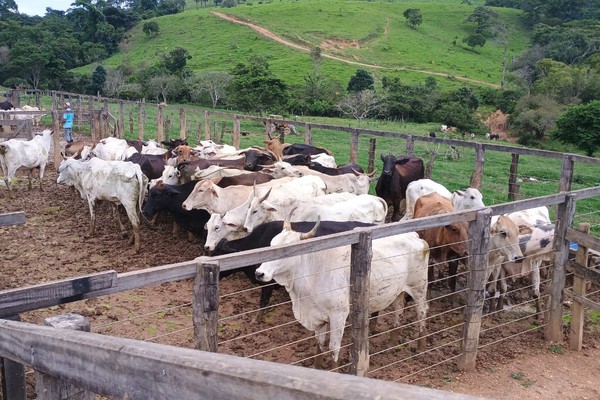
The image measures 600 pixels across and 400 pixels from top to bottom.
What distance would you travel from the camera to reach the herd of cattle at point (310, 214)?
558 cm

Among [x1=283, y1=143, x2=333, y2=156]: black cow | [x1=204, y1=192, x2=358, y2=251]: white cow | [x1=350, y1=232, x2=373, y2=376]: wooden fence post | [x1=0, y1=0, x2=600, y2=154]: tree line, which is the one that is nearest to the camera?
[x1=350, y1=232, x2=373, y2=376]: wooden fence post

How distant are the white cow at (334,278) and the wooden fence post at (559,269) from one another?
1597 mm

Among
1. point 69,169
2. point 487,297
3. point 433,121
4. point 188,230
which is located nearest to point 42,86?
point 433,121

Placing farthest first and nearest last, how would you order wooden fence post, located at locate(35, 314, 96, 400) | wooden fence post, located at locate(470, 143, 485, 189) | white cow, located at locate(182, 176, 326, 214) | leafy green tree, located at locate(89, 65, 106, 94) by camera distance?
1. leafy green tree, located at locate(89, 65, 106, 94)
2. wooden fence post, located at locate(470, 143, 485, 189)
3. white cow, located at locate(182, 176, 326, 214)
4. wooden fence post, located at locate(35, 314, 96, 400)

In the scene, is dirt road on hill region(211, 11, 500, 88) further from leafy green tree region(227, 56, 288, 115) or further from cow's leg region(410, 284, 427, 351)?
cow's leg region(410, 284, 427, 351)

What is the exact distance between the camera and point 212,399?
127 cm

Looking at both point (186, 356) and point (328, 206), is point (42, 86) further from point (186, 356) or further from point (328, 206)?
point (186, 356)

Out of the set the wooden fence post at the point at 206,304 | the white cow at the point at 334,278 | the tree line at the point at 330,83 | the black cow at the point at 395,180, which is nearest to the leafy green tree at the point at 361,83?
the tree line at the point at 330,83

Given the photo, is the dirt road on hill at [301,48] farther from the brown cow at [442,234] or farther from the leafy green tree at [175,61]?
the brown cow at [442,234]

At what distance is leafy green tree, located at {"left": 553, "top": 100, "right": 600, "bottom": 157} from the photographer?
27.0 metres

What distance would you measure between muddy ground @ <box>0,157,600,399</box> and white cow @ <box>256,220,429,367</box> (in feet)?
0.88

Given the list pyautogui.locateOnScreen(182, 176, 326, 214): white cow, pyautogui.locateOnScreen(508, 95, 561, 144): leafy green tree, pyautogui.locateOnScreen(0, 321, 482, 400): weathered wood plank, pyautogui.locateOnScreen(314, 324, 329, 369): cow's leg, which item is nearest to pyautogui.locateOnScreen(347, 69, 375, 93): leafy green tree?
pyautogui.locateOnScreen(508, 95, 561, 144): leafy green tree

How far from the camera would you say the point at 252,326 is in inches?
267

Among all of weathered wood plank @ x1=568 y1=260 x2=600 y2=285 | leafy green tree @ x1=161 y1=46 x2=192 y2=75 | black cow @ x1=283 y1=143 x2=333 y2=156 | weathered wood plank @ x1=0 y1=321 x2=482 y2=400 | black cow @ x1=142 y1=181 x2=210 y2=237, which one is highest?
leafy green tree @ x1=161 y1=46 x2=192 y2=75
